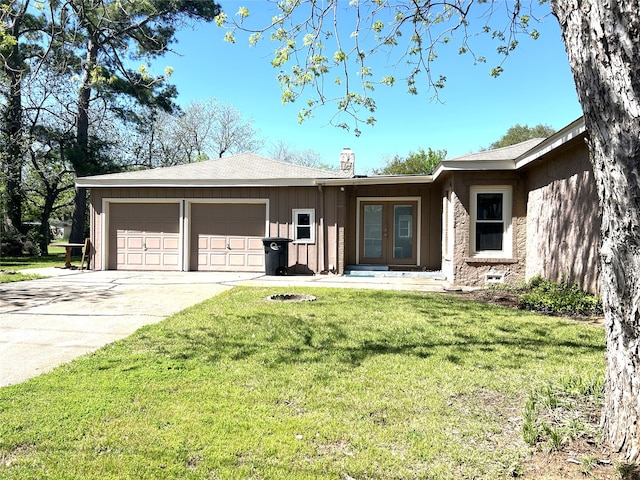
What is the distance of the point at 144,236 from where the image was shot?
12555 mm

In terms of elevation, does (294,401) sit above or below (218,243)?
below

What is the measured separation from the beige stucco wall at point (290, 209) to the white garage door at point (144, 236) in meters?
0.33

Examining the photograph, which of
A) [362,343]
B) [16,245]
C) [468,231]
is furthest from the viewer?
[16,245]

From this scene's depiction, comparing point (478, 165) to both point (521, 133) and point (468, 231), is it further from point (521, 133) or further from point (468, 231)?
point (521, 133)

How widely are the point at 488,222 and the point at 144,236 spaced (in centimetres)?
1016

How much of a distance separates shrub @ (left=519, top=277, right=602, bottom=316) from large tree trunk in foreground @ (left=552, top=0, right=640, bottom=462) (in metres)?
4.34

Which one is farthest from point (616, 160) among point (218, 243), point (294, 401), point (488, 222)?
point (218, 243)

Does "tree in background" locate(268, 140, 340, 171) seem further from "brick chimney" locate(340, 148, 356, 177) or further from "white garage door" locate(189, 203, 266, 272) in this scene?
"white garage door" locate(189, 203, 266, 272)

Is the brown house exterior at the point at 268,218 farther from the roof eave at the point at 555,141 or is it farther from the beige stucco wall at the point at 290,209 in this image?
the roof eave at the point at 555,141

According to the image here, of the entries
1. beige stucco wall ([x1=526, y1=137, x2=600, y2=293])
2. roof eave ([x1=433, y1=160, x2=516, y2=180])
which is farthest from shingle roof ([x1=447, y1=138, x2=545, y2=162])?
beige stucco wall ([x1=526, y1=137, x2=600, y2=293])

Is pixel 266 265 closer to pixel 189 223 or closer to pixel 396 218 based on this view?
pixel 189 223

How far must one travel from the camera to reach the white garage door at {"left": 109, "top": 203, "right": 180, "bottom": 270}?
40.8 feet

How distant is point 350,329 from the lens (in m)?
4.95

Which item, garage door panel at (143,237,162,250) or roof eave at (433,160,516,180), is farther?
garage door panel at (143,237,162,250)
